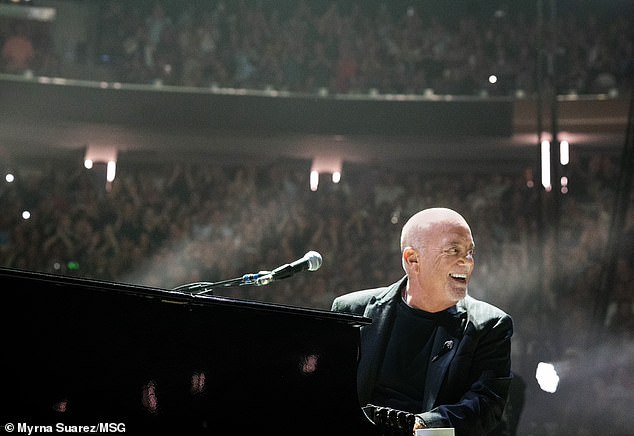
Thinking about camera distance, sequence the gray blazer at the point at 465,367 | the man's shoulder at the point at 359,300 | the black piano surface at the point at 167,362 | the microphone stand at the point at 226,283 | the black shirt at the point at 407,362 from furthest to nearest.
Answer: the man's shoulder at the point at 359,300, the black shirt at the point at 407,362, the gray blazer at the point at 465,367, the microphone stand at the point at 226,283, the black piano surface at the point at 167,362

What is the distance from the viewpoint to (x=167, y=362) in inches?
73.6

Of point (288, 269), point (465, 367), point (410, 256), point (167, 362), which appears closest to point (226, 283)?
point (288, 269)

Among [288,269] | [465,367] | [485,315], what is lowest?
[465,367]

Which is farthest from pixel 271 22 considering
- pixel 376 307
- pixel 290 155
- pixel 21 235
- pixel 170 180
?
pixel 376 307

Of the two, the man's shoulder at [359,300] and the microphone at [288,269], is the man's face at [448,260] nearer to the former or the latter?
the man's shoulder at [359,300]

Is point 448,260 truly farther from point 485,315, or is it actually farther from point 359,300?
point 359,300

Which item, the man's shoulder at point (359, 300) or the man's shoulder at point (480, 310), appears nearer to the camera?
the man's shoulder at point (480, 310)

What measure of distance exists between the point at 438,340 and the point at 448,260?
278mm

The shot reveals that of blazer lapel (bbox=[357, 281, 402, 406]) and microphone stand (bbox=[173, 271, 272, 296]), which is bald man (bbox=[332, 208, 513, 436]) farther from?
microphone stand (bbox=[173, 271, 272, 296])

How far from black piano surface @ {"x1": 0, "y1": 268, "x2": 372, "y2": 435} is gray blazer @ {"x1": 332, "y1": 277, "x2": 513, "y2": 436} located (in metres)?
0.65

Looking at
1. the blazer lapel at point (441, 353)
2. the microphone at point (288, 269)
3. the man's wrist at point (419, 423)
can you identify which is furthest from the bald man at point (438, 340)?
the microphone at point (288, 269)

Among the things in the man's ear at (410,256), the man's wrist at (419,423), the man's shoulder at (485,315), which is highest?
the man's ear at (410,256)

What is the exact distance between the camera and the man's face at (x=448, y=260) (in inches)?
111

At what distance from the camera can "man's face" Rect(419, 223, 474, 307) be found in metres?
2.83
